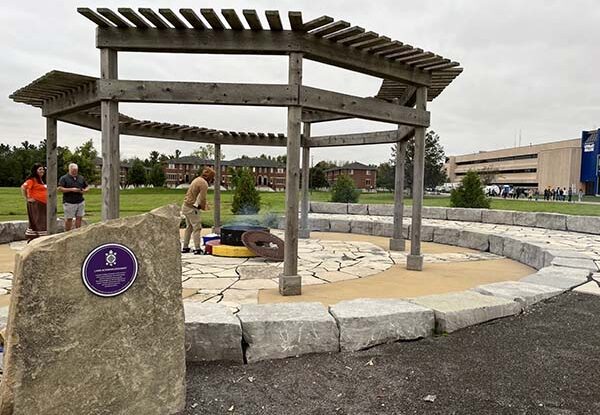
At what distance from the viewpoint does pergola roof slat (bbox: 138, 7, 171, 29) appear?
4.45m

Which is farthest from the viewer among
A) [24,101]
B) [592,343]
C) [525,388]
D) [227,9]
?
[24,101]

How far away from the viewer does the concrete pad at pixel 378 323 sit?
3.29m

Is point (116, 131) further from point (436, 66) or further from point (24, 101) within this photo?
point (436, 66)

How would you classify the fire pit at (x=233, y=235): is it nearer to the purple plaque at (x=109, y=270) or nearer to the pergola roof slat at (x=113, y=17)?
the pergola roof slat at (x=113, y=17)

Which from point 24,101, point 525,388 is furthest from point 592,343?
point 24,101

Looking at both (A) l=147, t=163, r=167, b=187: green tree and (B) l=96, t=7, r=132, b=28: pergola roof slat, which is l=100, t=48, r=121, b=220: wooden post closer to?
(B) l=96, t=7, r=132, b=28: pergola roof slat

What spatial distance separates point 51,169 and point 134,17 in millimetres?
4231

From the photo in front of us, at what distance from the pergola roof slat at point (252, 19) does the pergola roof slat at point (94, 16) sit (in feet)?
5.33

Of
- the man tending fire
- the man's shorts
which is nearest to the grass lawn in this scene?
the man's shorts

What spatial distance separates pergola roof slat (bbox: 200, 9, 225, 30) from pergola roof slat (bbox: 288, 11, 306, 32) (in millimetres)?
791

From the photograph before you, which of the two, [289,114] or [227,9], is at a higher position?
[227,9]

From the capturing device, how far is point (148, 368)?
7.93ft

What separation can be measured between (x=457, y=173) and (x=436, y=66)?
98168 mm

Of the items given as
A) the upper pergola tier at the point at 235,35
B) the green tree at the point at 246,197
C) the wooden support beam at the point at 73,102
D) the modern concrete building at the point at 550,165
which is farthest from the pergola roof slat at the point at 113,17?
the modern concrete building at the point at 550,165
